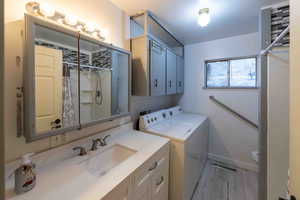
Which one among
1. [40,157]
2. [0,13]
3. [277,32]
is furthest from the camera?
[277,32]

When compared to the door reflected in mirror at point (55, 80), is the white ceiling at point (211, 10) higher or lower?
higher

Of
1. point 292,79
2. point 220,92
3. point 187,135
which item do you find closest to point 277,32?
point 292,79

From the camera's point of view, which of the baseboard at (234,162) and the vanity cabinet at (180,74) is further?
the vanity cabinet at (180,74)

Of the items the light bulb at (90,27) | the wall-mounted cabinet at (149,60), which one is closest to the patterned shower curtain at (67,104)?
the light bulb at (90,27)

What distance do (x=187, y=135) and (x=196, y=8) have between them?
1.53 metres

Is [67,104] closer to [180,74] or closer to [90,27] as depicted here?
[90,27]

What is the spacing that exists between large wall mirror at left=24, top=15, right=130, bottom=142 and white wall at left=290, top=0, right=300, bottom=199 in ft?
4.38

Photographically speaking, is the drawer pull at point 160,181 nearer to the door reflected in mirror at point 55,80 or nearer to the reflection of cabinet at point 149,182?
the reflection of cabinet at point 149,182

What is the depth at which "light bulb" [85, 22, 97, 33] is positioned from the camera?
141cm

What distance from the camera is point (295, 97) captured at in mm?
585

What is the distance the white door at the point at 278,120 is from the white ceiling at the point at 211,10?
83cm

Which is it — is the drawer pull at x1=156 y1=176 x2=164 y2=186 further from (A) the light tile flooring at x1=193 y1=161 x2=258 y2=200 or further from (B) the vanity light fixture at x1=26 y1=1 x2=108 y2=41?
(B) the vanity light fixture at x1=26 y1=1 x2=108 y2=41

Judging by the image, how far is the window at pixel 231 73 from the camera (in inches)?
105

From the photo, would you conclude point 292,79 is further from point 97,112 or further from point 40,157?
point 40,157
